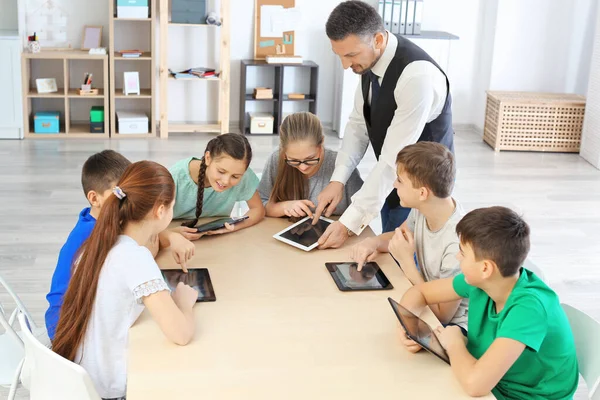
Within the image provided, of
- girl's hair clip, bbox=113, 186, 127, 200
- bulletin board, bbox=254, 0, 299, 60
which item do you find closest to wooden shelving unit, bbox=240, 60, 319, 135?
bulletin board, bbox=254, 0, 299, 60

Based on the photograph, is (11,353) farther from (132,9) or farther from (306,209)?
(132,9)

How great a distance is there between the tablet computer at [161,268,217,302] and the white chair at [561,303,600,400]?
3.25ft

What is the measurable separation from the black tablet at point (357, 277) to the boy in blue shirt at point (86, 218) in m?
0.72

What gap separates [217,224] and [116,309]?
2.40ft

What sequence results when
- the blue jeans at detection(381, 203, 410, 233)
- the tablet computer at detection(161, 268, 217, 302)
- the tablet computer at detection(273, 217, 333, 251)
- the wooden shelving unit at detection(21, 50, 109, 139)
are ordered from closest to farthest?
the tablet computer at detection(161, 268, 217, 302)
the tablet computer at detection(273, 217, 333, 251)
the blue jeans at detection(381, 203, 410, 233)
the wooden shelving unit at detection(21, 50, 109, 139)

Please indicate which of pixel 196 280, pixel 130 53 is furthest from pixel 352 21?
pixel 130 53

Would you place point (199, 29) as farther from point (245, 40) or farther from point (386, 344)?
point (386, 344)

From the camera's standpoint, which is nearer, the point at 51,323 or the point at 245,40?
the point at 51,323

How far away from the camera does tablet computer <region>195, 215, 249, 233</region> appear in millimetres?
2673

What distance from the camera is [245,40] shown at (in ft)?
23.0

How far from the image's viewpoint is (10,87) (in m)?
6.41

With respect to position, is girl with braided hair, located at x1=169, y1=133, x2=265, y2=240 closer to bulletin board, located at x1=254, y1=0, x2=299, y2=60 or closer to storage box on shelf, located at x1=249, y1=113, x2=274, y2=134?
storage box on shelf, located at x1=249, y1=113, x2=274, y2=134

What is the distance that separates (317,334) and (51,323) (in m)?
0.85

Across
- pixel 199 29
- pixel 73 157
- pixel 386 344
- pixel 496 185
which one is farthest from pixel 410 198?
pixel 199 29
